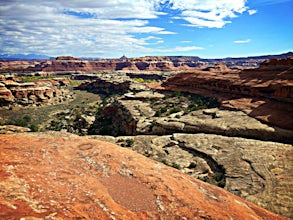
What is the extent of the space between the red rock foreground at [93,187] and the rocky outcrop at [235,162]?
587cm

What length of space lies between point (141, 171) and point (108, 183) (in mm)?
2295

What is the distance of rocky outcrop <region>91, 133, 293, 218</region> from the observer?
17.5 metres

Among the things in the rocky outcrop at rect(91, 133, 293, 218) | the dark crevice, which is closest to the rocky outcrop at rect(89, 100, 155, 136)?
the rocky outcrop at rect(91, 133, 293, 218)

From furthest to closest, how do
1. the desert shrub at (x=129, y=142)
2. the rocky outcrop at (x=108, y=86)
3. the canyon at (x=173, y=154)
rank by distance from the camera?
the rocky outcrop at (x=108, y=86) < the desert shrub at (x=129, y=142) < the canyon at (x=173, y=154)

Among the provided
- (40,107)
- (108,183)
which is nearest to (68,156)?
(108,183)

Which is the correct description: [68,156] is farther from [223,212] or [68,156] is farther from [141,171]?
[223,212]

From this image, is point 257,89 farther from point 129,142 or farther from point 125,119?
point 129,142

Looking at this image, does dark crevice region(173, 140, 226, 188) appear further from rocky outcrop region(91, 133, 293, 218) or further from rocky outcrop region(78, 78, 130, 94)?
rocky outcrop region(78, 78, 130, 94)

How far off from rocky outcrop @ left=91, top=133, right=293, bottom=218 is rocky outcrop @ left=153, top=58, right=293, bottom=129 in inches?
330

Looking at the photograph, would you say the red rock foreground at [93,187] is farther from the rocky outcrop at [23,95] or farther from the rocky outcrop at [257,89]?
the rocky outcrop at [23,95]

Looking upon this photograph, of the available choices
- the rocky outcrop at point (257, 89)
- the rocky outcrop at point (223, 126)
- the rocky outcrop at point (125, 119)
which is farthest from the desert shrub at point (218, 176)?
the rocky outcrop at point (125, 119)

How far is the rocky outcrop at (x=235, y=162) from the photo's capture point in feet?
57.3

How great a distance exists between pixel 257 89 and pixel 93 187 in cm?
4162

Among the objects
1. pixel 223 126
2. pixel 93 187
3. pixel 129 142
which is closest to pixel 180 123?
pixel 223 126
